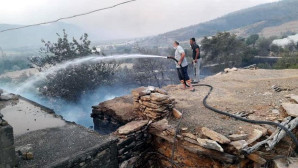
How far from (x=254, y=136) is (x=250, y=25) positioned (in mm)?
85959

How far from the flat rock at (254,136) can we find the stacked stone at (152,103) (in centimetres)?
246

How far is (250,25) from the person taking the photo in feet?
271

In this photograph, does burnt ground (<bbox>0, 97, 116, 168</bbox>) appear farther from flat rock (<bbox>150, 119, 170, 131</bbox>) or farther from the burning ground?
flat rock (<bbox>150, 119, 170, 131</bbox>)

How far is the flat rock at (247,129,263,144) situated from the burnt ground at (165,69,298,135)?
0.19 meters

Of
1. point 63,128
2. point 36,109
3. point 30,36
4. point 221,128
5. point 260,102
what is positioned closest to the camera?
point 63,128

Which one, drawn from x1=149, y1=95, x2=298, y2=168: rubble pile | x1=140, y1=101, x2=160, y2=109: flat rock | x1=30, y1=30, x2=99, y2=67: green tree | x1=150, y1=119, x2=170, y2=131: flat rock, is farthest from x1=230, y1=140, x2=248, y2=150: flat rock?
x1=30, y1=30, x2=99, y2=67: green tree

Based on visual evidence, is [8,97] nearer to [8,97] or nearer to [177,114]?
[8,97]

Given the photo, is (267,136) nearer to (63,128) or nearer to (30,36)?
(63,128)

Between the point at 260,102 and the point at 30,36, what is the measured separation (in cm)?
11483

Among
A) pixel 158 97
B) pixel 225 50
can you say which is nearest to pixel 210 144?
pixel 158 97

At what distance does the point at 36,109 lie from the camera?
289 inches

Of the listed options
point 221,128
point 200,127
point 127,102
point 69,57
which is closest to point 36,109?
point 127,102

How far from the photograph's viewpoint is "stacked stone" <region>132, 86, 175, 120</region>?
7.18 metres

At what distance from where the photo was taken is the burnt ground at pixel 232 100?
671 cm
